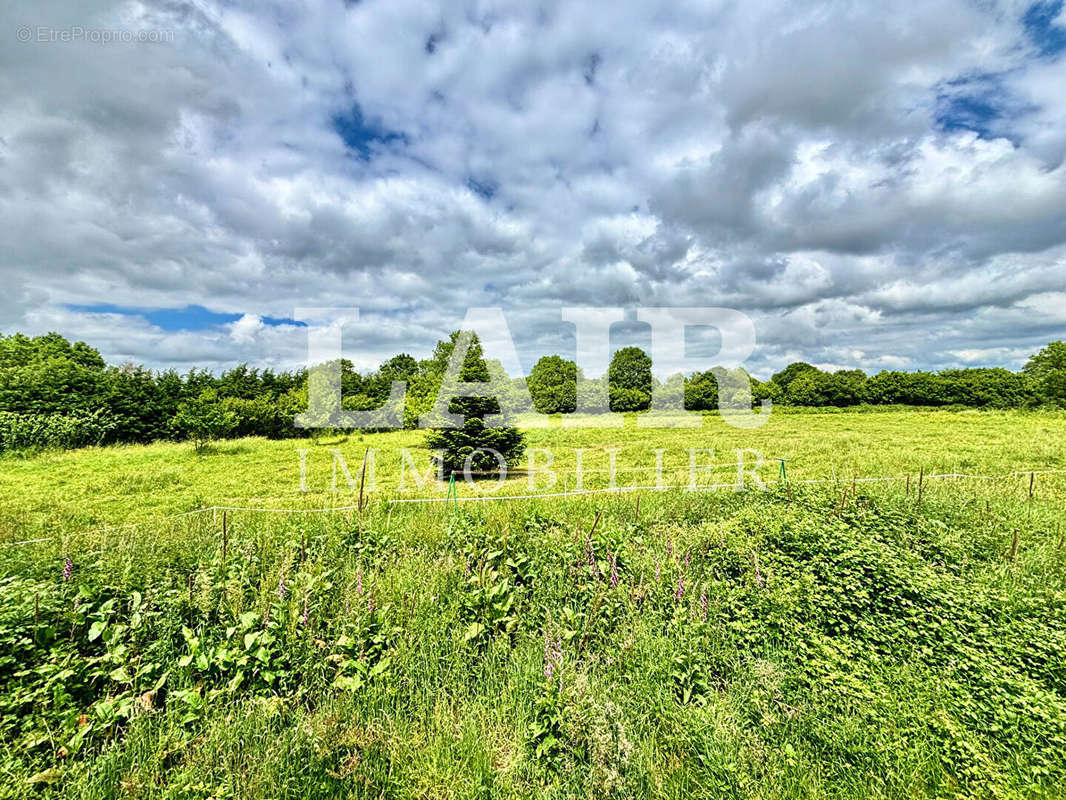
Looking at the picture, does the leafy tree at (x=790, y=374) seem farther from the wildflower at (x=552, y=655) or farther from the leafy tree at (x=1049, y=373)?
the wildflower at (x=552, y=655)

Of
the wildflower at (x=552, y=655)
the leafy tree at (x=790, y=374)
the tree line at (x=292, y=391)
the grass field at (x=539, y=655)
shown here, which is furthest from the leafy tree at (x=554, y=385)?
the wildflower at (x=552, y=655)

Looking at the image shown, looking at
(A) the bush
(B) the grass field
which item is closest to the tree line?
(A) the bush

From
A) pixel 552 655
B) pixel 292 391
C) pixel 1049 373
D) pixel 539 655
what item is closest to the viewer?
pixel 552 655

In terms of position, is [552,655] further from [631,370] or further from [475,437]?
[631,370]

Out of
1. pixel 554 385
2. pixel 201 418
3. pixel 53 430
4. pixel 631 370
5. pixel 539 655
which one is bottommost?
pixel 539 655

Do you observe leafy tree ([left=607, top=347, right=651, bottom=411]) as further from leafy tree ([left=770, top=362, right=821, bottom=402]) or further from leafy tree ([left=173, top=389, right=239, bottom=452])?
leafy tree ([left=173, top=389, right=239, bottom=452])

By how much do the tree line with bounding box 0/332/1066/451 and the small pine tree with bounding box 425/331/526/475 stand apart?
1.15ft

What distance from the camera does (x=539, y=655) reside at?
11.2 ft

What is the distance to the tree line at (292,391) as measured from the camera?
749 inches

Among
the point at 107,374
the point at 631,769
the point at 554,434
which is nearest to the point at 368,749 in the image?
the point at 631,769

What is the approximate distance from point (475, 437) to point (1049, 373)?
174 feet

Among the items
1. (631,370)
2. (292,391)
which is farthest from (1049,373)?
(292,391)

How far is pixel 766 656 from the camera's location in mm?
3510

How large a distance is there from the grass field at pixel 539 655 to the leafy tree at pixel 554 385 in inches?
1465
